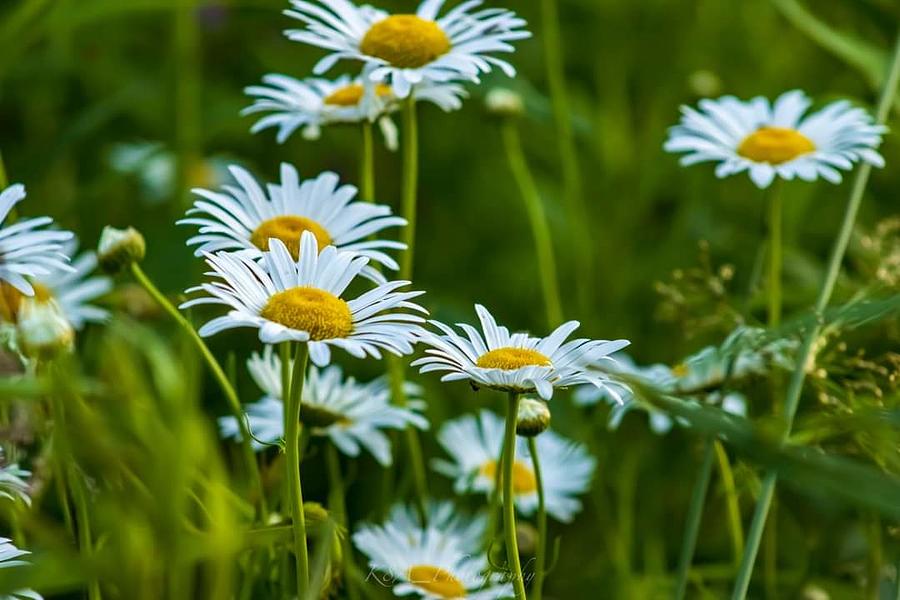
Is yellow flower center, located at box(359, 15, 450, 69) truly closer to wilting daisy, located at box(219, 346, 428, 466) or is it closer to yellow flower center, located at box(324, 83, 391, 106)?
yellow flower center, located at box(324, 83, 391, 106)

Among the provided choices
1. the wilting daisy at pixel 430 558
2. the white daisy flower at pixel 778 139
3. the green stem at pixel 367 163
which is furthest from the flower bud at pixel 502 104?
the wilting daisy at pixel 430 558

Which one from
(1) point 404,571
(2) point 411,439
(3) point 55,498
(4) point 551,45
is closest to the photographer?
(1) point 404,571

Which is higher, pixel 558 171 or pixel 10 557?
pixel 558 171

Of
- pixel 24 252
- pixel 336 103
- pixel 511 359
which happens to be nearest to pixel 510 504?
pixel 511 359

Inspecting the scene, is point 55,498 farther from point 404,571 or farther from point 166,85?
point 166,85

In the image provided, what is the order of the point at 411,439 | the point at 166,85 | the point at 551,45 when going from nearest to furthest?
the point at 411,439 → the point at 551,45 → the point at 166,85

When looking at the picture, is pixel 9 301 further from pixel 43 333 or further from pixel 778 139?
pixel 778 139

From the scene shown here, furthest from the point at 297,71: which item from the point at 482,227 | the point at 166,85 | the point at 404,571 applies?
the point at 404,571
